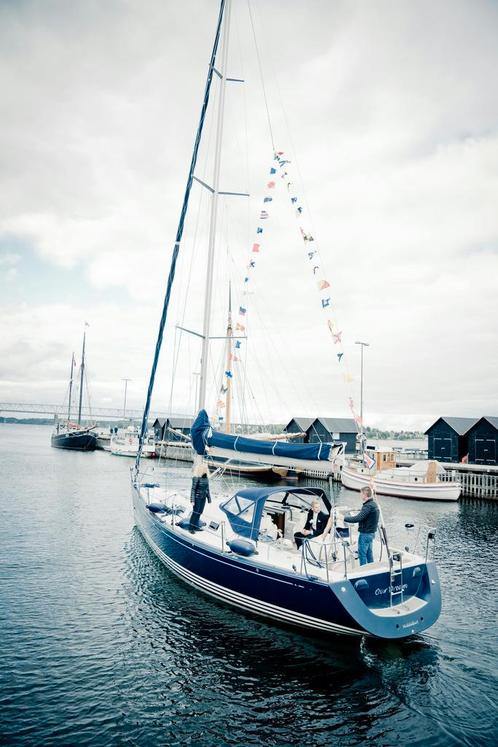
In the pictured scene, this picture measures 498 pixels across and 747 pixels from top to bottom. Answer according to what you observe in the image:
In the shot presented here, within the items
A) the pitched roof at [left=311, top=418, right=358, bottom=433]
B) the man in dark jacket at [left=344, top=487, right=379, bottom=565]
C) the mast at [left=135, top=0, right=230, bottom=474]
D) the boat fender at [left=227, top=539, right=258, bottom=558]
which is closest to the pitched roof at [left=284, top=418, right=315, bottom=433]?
the pitched roof at [left=311, top=418, right=358, bottom=433]

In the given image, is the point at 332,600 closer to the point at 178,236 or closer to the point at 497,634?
the point at 497,634

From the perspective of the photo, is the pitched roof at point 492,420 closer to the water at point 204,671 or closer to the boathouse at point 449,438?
the boathouse at point 449,438

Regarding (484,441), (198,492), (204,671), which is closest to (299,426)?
(484,441)

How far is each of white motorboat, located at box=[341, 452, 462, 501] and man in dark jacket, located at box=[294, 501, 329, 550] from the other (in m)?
21.5

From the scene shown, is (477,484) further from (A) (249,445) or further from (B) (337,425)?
(A) (249,445)

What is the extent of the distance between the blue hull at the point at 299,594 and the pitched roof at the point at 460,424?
138 ft

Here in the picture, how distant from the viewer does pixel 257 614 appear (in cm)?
1199

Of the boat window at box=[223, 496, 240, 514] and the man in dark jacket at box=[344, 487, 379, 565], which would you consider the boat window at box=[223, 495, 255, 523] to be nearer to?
the boat window at box=[223, 496, 240, 514]

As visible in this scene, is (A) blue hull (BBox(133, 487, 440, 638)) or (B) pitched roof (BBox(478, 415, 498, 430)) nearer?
(A) blue hull (BBox(133, 487, 440, 638))

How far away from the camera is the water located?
25.5ft

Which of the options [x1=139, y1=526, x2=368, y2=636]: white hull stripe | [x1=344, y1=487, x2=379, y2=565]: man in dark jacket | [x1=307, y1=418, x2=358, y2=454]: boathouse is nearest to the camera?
[x1=139, y1=526, x2=368, y2=636]: white hull stripe

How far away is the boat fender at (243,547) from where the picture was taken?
1185 cm

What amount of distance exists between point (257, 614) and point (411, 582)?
406 centimetres

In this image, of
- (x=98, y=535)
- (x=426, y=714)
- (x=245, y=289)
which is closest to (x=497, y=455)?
(x=245, y=289)
